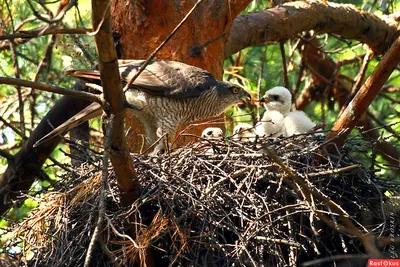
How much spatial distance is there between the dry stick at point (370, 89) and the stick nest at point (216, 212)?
30 cm

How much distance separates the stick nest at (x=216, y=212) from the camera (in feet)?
13.3

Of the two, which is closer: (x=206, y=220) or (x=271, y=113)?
(x=206, y=220)

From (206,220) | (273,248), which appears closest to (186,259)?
(206,220)

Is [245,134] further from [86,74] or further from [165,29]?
[86,74]

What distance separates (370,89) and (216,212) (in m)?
1.13

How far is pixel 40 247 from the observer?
430cm

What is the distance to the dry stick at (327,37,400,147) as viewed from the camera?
12.6 ft

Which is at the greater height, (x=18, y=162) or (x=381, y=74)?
(x=381, y=74)

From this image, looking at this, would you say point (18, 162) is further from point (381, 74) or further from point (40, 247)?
point (381, 74)

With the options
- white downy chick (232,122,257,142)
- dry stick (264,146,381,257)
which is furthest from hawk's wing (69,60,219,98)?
dry stick (264,146,381,257)

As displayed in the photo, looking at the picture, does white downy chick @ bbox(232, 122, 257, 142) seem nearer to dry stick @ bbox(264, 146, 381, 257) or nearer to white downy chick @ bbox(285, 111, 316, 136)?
white downy chick @ bbox(285, 111, 316, 136)

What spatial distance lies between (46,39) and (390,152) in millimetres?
3733

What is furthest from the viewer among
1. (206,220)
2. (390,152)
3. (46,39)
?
(46,39)

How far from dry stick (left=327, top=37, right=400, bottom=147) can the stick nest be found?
0.30 meters
